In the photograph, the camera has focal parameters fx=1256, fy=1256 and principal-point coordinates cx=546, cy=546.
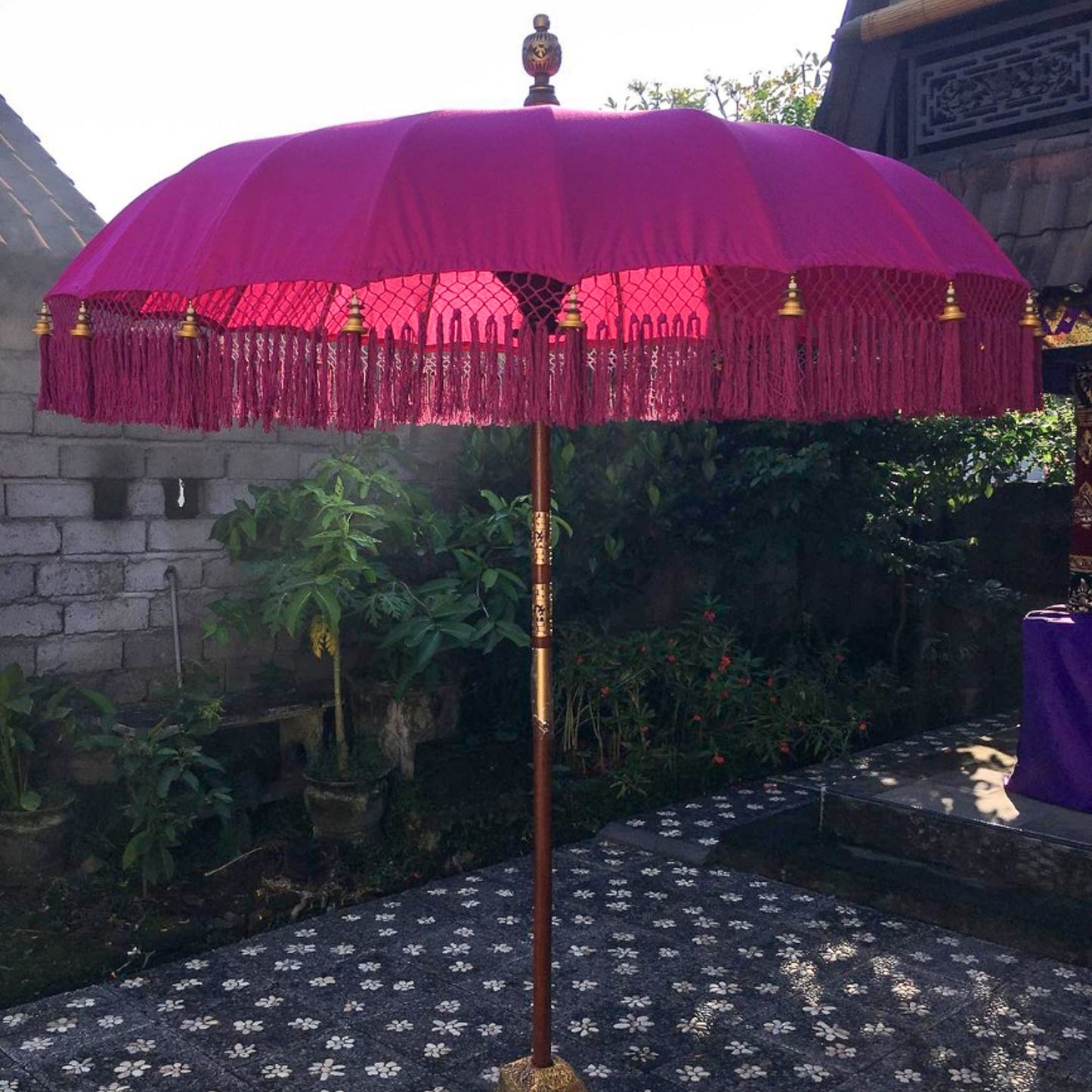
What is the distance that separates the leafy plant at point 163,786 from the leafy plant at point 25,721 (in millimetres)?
226

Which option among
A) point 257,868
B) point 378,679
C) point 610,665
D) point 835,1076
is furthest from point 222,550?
point 835,1076

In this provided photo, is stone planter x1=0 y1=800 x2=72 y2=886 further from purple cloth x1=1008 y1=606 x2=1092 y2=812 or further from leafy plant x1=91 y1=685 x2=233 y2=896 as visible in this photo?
purple cloth x1=1008 y1=606 x2=1092 y2=812

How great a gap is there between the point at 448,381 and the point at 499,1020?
2.81 meters

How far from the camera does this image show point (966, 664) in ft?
34.5

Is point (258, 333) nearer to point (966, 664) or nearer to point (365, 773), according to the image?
point (365, 773)

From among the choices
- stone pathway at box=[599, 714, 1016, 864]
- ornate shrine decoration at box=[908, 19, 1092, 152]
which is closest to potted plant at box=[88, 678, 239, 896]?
stone pathway at box=[599, 714, 1016, 864]

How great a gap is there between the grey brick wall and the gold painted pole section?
379 centimetres

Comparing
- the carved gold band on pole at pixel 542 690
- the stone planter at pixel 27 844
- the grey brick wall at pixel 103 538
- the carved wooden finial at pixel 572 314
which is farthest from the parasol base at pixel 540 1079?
the grey brick wall at pixel 103 538

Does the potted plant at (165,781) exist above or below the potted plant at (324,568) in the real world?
below

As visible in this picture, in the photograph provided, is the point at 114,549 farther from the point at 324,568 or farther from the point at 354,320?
the point at 354,320

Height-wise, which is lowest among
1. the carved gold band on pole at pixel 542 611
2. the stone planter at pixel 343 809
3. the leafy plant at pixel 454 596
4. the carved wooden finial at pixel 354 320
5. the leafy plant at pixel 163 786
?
the stone planter at pixel 343 809

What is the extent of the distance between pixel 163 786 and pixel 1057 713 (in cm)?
451

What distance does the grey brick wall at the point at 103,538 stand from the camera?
20.4ft

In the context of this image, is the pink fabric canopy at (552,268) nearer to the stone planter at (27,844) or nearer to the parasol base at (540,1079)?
the parasol base at (540,1079)
